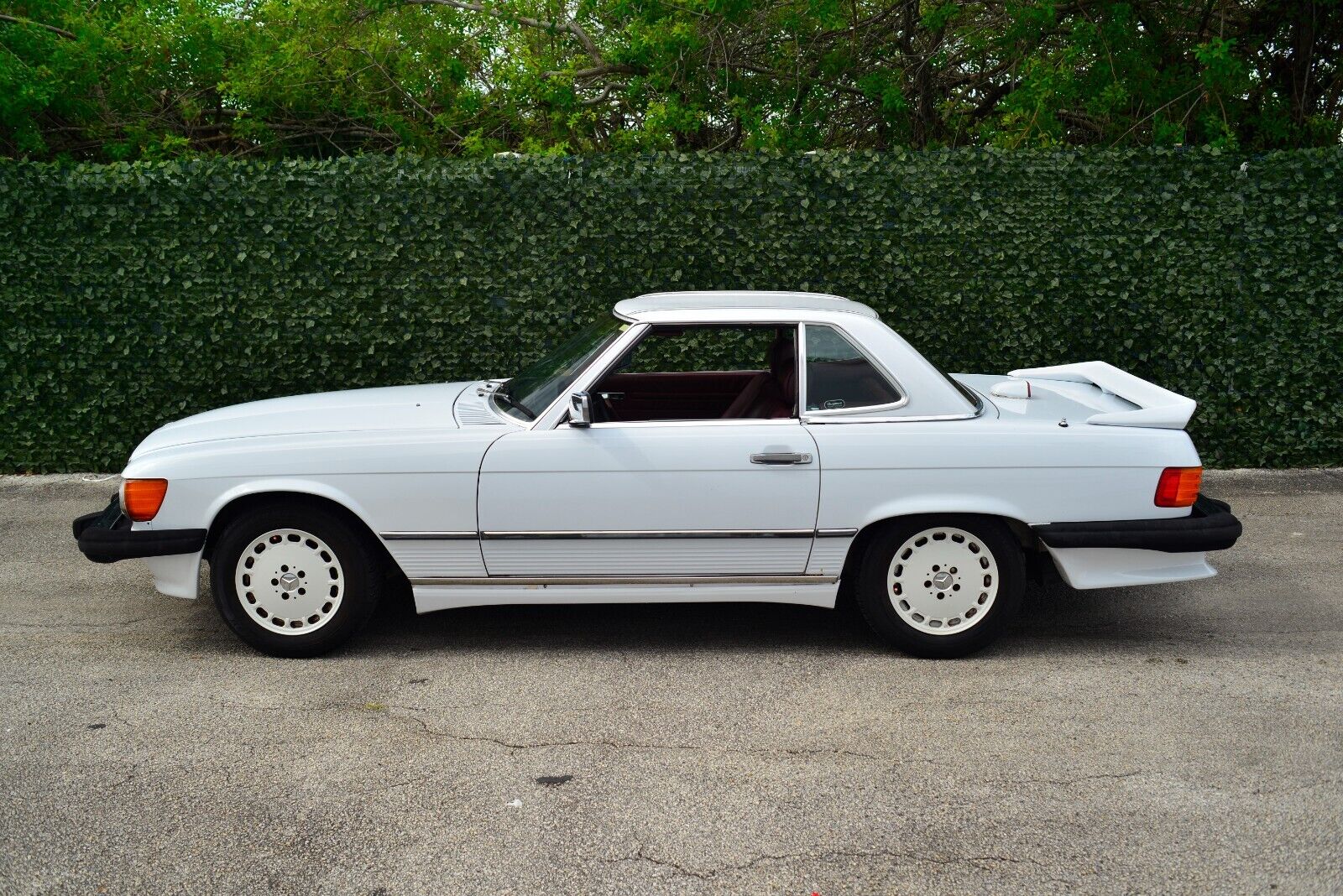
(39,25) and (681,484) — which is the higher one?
(39,25)

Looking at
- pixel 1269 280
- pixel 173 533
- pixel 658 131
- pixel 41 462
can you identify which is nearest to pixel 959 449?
pixel 173 533

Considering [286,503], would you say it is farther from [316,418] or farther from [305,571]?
[316,418]

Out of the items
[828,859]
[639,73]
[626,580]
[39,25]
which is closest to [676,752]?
[828,859]

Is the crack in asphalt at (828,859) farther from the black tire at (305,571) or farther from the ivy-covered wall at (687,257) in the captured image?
the ivy-covered wall at (687,257)

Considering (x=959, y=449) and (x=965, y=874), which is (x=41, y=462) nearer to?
(x=959, y=449)

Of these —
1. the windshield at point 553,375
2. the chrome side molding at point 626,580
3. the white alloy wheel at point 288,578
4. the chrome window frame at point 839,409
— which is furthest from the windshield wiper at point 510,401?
the chrome window frame at point 839,409

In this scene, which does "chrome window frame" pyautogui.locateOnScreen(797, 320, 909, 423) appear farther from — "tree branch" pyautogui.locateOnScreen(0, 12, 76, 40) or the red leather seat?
"tree branch" pyautogui.locateOnScreen(0, 12, 76, 40)

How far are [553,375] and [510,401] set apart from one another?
0.24m

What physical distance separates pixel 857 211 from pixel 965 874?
18.6ft

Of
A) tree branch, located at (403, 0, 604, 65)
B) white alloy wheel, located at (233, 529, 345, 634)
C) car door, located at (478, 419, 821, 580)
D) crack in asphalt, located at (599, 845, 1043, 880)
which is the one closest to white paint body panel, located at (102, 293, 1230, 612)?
car door, located at (478, 419, 821, 580)

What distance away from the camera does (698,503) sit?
16.3ft

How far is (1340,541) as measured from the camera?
6938 mm

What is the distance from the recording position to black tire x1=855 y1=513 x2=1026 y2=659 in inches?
198

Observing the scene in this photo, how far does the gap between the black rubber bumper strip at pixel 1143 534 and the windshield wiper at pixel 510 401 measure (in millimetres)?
2194
